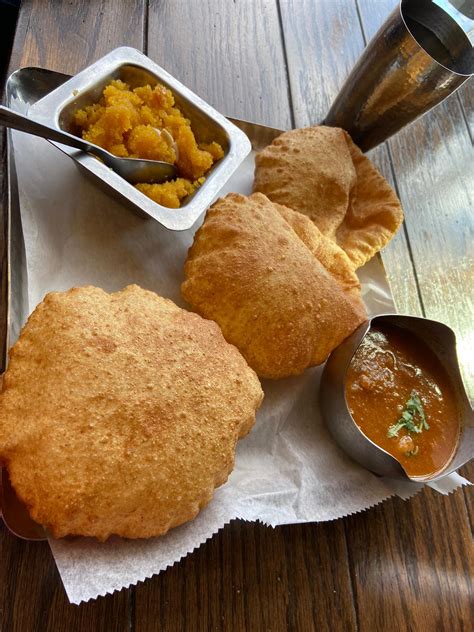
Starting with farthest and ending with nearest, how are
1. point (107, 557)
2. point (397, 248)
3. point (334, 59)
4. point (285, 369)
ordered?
point (334, 59) → point (397, 248) → point (285, 369) → point (107, 557)

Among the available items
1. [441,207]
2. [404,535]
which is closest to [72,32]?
[441,207]

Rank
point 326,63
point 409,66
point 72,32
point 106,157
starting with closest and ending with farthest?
point 106,157
point 409,66
point 72,32
point 326,63

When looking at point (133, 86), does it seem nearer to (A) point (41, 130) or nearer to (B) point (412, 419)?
(A) point (41, 130)

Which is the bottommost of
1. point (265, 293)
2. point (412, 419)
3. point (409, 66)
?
Result: point (412, 419)

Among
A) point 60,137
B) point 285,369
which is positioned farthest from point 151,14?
point 285,369

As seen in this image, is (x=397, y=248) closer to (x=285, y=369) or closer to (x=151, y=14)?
(x=285, y=369)

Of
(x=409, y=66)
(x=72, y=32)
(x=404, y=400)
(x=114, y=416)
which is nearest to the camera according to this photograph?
(x=114, y=416)
